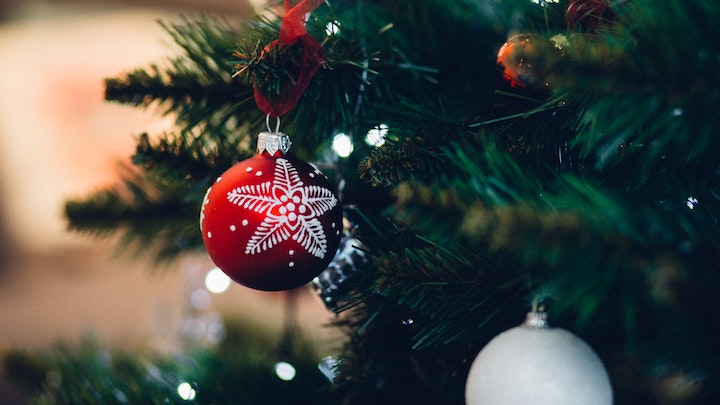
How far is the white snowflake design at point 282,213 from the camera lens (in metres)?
0.38

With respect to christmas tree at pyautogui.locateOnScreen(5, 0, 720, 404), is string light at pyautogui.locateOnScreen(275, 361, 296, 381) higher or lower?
Result: lower

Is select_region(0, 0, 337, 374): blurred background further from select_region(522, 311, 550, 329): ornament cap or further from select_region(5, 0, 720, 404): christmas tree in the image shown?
select_region(522, 311, 550, 329): ornament cap

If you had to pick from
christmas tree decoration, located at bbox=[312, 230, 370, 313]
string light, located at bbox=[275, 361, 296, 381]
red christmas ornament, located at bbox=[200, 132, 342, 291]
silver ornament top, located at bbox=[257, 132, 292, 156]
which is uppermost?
silver ornament top, located at bbox=[257, 132, 292, 156]

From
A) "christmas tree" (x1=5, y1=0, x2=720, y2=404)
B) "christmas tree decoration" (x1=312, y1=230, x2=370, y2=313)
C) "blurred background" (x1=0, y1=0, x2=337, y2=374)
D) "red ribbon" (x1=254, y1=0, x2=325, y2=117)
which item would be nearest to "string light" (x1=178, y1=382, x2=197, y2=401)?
"christmas tree" (x1=5, y1=0, x2=720, y2=404)

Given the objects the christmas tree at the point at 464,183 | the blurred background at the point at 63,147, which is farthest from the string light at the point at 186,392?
the blurred background at the point at 63,147

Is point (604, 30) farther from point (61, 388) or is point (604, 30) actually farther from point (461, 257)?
point (61, 388)

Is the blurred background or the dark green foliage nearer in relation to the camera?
the dark green foliage

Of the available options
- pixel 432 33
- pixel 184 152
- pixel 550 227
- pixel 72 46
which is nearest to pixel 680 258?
pixel 550 227

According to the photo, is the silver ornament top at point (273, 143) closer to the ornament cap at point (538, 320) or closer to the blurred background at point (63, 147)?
the ornament cap at point (538, 320)

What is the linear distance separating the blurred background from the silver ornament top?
4.48ft

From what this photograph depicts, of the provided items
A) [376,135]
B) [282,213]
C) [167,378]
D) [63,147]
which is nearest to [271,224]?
[282,213]

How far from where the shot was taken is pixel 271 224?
0.38 m

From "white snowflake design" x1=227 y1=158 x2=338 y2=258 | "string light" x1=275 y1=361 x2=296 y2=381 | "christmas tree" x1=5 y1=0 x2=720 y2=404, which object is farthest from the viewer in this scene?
"string light" x1=275 y1=361 x2=296 y2=381

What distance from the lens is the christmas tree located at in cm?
22
